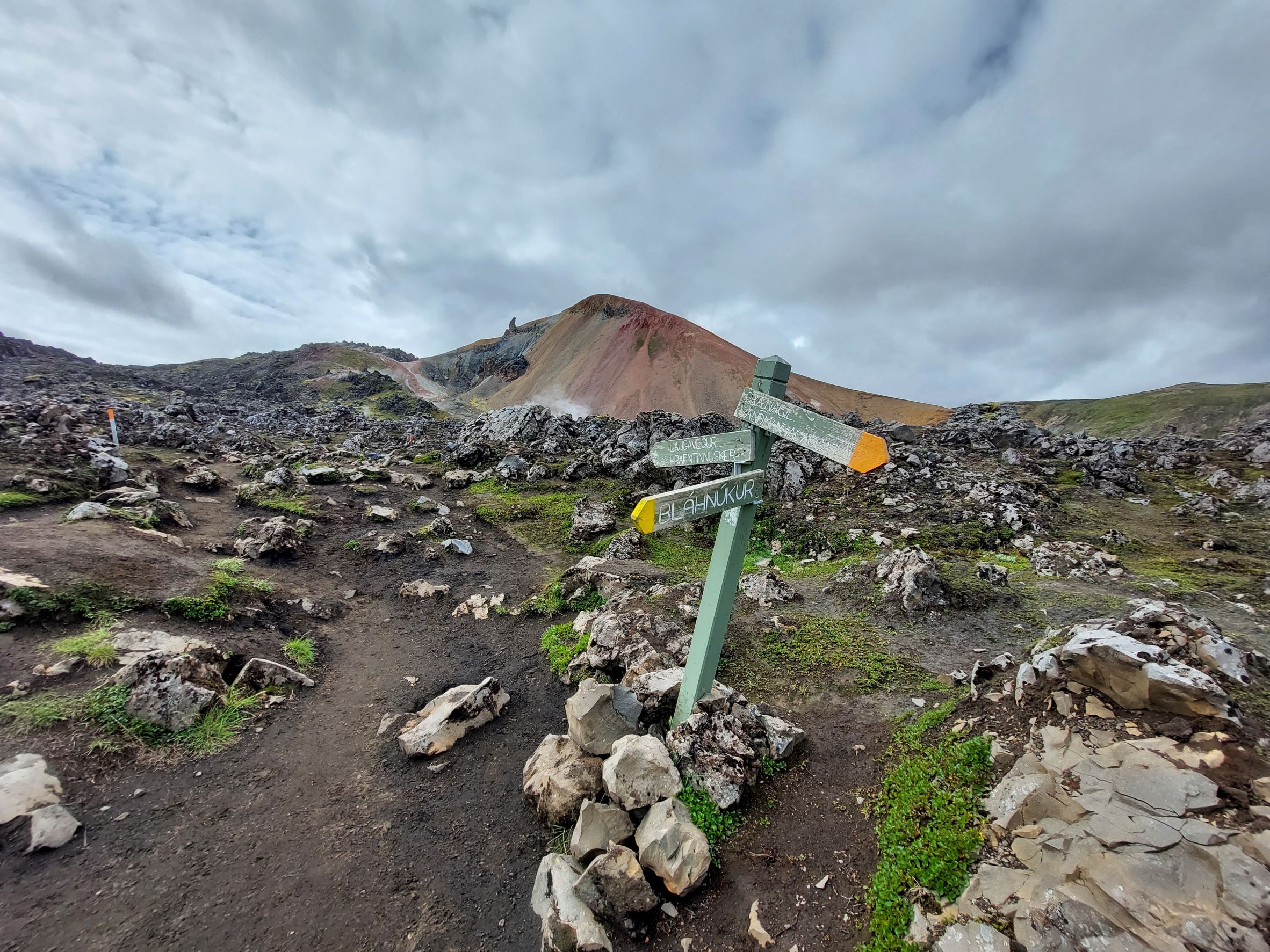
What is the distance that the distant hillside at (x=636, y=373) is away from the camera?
36.1m

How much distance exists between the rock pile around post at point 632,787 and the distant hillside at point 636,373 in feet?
98.8

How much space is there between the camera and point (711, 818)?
169 inches

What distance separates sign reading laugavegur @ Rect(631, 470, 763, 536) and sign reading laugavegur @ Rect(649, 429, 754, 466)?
0.67 feet

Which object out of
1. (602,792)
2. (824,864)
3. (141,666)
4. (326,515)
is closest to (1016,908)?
(824,864)

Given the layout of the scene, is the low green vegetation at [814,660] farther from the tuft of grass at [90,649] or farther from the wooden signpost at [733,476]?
the tuft of grass at [90,649]

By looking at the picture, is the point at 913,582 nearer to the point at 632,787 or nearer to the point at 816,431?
the point at 816,431

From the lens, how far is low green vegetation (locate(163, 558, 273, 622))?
7.16 meters

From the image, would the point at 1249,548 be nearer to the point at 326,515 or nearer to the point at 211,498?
the point at 326,515

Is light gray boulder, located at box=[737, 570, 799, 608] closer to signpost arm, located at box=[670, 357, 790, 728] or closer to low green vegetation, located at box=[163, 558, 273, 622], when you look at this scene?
signpost arm, located at box=[670, 357, 790, 728]

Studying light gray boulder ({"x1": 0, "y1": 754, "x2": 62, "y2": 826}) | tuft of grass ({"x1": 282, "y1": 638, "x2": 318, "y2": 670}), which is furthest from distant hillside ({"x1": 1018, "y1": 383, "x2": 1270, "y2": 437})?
light gray boulder ({"x1": 0, "y1": 754, "x2": 62, "y2": 826})

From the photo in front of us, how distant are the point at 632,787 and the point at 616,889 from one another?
774 millimetres

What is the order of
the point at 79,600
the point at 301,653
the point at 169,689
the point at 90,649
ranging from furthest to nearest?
the point at 301,653, the point at 79,600, the point at 90,649, the point at 169,689

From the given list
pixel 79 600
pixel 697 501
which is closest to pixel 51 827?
pixel 79 600

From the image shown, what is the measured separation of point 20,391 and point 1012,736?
166 feet
